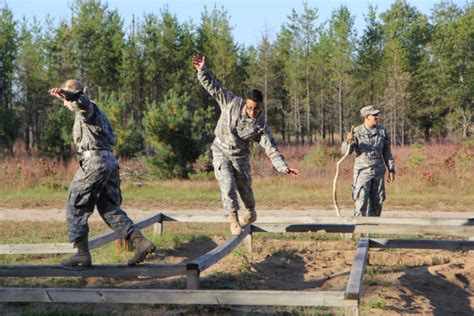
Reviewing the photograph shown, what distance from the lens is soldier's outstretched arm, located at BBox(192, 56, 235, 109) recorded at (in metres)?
6.69

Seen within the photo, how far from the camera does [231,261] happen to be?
25.4 ft

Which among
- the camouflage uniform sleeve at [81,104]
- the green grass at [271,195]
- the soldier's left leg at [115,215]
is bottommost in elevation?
the green grass at [271,195]

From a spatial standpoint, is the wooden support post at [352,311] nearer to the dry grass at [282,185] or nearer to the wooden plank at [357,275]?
the wooden plank at [357,275]

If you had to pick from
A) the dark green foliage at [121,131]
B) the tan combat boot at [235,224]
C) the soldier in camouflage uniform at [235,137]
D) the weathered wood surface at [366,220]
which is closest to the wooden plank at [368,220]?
the weathered wood surface at [366,220]

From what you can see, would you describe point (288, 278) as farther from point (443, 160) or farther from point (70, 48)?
point (70, 48)

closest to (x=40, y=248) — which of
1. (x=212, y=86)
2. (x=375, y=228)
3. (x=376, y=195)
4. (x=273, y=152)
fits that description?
(x=212, y=86)

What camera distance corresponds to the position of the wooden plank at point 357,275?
161 inches

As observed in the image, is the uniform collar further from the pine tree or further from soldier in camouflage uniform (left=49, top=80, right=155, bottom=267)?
the pine tree

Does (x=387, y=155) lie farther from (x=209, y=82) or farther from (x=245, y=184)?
(x=209, y=82)

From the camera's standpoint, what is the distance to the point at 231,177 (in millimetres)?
6848

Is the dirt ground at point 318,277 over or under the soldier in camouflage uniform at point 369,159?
under

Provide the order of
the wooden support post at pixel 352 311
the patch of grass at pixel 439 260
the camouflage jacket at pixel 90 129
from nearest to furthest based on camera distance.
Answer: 1. the wooden support post at pixel 352 311
2. the camouflage jacket at pixel 90 129
3. the patch of grass at pixel 439 260

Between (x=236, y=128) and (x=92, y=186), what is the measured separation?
74.0 inches

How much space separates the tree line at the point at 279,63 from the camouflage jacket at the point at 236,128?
102 feet
